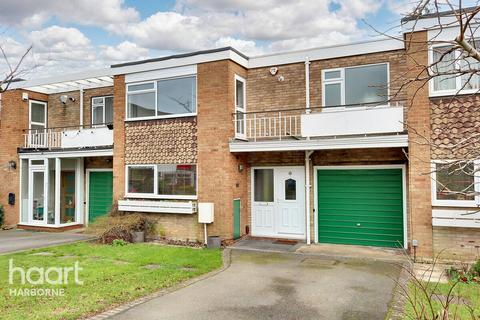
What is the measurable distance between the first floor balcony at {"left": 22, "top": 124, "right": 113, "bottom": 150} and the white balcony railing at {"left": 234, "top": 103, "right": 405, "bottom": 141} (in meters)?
5.07

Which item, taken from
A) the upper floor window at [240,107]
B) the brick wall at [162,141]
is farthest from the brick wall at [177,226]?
the upper floor window at [240,107]

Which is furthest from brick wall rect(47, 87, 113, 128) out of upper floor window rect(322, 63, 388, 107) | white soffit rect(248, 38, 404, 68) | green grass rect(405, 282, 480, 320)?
green grass rect(405, 282, 480, 320)

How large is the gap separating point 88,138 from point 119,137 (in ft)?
5.47

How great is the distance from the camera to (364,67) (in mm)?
10469

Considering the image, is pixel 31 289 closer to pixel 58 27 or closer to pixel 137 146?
pixel 137 146

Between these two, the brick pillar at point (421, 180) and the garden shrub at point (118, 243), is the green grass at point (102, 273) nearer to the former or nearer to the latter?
the garden shrub at point (118, 243)

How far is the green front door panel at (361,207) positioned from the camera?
10062 mm

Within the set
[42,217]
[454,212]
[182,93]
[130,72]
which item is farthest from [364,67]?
[42,217]

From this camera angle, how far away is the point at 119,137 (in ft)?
41.2

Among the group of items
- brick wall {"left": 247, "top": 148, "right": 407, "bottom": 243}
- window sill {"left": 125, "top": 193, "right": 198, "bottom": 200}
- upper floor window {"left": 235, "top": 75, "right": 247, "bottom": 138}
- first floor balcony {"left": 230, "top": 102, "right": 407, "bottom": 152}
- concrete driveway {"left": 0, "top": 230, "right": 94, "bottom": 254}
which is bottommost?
concrete driveway {"left": 0, "top": 230, "right": 94, "bottom": 254}

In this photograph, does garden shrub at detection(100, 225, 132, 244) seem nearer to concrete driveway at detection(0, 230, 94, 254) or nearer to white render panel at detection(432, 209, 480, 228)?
concrete driveway at detection(0, 230, 94, 254)

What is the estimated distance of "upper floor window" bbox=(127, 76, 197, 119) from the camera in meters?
11.4

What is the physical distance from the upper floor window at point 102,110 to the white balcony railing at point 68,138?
940mm

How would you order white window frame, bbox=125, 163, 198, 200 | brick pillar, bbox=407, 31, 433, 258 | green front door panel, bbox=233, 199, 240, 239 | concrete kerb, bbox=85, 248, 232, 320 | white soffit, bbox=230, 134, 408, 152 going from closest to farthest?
concrete kerb, bbox=85, 248, 232, 320, brick pillar, bbox=407, 31, 433, 258, white soffit, bbox=230, 134, 408, 152, green front door panel, bbox=233, 199, 240, 239, white window frame, bbox=125, 163, 198, 200
